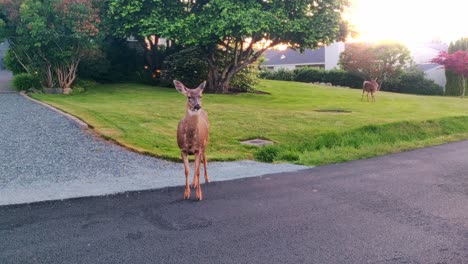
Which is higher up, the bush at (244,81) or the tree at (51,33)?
the tree at (51,33)

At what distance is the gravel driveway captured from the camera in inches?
320

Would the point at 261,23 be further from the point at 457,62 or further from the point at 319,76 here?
the point at 319,76

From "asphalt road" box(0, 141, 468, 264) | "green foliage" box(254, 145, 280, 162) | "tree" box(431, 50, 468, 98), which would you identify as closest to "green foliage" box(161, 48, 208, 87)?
"green foliage" box(254, 145, 280, 162)

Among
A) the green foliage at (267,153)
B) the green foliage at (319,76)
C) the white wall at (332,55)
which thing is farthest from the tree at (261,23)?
the white wall at (332,55)

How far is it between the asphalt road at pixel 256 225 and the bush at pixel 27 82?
21.5 metres

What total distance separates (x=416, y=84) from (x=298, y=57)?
28025 millimetres

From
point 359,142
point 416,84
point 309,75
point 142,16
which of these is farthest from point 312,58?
point 359,142

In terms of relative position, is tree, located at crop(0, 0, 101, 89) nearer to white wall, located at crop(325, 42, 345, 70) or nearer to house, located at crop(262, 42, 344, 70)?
house, located at crop(262, 42, 344, 70)

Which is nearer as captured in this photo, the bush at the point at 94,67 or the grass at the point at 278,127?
the grass at the point at 278,127

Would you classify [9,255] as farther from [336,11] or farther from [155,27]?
[336,11]

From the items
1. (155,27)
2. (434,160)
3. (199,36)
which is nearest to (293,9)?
(199,36)

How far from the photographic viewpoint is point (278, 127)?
620 inches

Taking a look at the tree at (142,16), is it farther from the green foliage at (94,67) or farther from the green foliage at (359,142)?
the green foliage at (359,142)

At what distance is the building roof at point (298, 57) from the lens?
2628 inches
